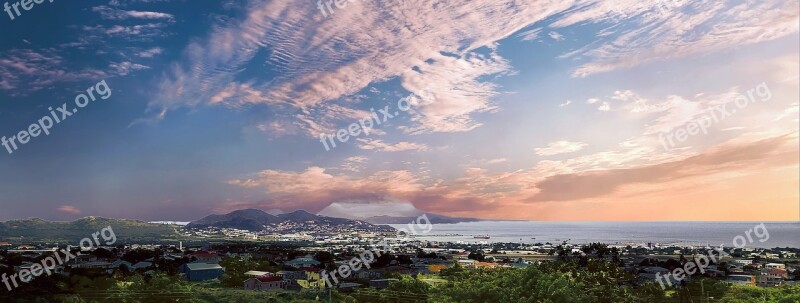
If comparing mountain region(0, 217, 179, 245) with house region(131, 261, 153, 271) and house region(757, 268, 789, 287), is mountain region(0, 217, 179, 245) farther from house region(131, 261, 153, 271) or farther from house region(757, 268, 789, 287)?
house region(757, 268, 789, 287)

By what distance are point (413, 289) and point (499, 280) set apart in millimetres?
18394

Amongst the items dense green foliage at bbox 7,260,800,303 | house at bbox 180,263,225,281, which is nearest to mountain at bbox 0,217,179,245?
house at bbox 180,263,225,281

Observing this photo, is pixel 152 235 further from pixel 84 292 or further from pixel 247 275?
pixel 84 292

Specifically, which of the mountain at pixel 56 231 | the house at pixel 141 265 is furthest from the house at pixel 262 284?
the mountain at pixel 56 231

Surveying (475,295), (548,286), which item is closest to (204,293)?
(475,295)

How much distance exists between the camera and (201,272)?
205 ft

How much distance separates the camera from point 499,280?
2012 cm

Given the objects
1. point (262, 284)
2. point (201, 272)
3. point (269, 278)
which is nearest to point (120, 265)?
point (201, 272)

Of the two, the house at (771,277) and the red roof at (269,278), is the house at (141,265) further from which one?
the house at (771,277)

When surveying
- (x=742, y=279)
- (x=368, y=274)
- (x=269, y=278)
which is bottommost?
(x=742, y=279)

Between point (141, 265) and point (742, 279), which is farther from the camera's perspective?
point (141, 265)

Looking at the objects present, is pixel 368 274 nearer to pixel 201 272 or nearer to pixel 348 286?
pixel 348 286

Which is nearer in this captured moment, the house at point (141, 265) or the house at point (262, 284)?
the house at point (262, 284)

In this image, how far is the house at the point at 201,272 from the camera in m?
61.2
